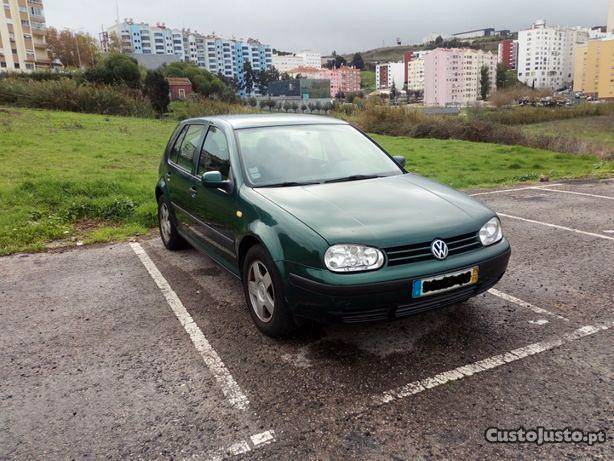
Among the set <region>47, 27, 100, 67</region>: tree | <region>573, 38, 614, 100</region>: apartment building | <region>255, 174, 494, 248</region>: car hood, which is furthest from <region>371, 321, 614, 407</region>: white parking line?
<region>573, 38, 614, 100</region>: apartment building

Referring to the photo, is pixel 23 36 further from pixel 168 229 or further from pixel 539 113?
pixel 168 229

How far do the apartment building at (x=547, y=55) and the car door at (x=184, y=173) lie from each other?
164850 mm

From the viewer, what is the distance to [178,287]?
4.81 metres

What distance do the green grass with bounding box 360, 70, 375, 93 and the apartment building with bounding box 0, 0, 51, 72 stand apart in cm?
11050

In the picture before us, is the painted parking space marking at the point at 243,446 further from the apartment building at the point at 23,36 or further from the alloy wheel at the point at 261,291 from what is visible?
the apartment building at the point at 23,36

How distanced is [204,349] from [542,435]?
7.32 ft

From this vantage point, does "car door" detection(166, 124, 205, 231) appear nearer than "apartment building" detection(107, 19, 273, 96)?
Yes

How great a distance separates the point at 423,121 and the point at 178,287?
25.0m

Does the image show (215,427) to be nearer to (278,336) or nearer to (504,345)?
(278,336)

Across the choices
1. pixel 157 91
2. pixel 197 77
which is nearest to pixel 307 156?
pixel 157 91

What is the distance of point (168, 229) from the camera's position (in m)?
5.97

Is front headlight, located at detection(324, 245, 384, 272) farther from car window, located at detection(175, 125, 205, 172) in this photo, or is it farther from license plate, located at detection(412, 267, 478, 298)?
car window, located at detection(175, 125, 205, 172)

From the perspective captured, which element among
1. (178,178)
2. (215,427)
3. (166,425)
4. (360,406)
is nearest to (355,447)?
(360,406)

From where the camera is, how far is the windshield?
160 inches
